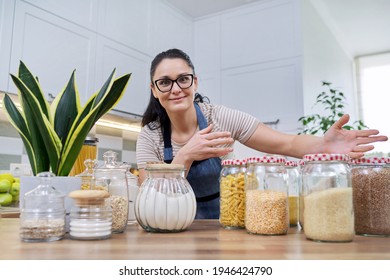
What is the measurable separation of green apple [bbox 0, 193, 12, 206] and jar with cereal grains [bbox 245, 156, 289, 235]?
1338 millimetres

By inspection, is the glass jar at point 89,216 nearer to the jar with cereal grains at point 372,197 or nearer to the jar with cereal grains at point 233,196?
the jar with cereal grains at point 233,196

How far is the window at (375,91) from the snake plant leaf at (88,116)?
16.1 ft

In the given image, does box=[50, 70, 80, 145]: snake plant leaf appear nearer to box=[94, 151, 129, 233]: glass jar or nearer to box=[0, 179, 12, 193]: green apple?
box=[94, 151, 129, 233]: glass jar

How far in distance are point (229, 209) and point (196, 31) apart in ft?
9.49

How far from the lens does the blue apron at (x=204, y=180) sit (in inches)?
50.6

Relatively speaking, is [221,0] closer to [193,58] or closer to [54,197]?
[193,58]

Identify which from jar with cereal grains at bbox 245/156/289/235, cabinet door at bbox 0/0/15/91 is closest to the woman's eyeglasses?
jar with cereal grains at bbox 245/156/289/235

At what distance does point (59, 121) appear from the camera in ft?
2.39

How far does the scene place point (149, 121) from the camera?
136 cm

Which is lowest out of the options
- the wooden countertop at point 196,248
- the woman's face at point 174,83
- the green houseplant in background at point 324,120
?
the wooden countertop at point 196,248

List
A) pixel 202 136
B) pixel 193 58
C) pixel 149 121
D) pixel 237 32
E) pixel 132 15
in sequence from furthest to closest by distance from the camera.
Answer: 1. pixel 193 58
2. pixel 237 32
3. pixel 132 15
4. pixel 149 121
5. pixel 202 136

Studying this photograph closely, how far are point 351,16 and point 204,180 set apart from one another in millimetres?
3261

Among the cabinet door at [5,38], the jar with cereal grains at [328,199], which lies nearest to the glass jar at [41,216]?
the jar with cereal grains at [328,199]
